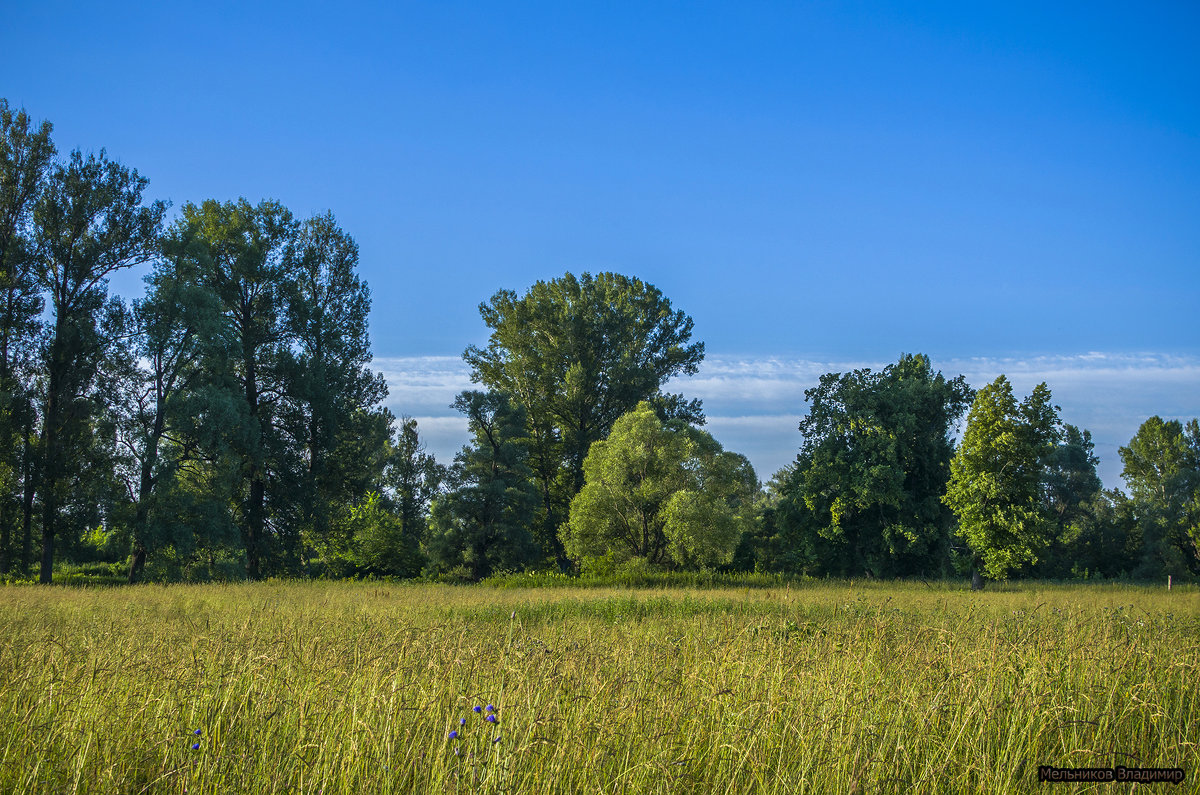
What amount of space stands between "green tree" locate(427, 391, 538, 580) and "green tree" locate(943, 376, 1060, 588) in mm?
21102

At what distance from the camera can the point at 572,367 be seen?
43.6 meters

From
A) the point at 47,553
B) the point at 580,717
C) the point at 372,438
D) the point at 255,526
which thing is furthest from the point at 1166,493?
→ the point at 47,553

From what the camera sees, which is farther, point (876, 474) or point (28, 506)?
point (876, 474)

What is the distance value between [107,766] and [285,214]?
3470 centimetres

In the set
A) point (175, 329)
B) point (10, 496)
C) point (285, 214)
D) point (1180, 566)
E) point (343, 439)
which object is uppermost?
point (285, 214)

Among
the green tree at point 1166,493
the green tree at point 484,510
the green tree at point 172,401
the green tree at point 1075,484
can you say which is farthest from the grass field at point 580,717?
the green tree at point 1075,484

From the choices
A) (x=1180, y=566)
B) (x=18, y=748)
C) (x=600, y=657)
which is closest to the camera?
(x=18, y=748)

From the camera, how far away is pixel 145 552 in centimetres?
2664

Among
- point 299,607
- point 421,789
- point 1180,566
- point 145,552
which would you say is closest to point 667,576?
point 299,607

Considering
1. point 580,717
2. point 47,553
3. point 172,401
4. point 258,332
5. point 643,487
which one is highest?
point 258,332

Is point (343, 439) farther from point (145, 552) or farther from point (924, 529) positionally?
point (924, 529)

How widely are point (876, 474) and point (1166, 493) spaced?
121 ft

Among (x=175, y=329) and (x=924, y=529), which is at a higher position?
(x=175, y=329)

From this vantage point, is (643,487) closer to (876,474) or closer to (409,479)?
(876,474)
